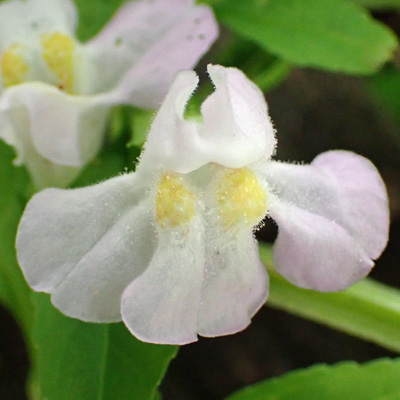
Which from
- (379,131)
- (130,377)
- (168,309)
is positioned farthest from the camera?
(379,131)

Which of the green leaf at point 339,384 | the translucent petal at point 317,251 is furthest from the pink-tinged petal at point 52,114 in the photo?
the green leaf at point 339,384

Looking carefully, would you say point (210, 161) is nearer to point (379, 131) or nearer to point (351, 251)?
point (351, 251)

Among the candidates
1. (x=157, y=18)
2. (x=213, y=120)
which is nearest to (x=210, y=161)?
(x=213, y=120)

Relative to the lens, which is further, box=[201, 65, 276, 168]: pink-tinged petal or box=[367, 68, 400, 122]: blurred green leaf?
box=[367, 68, 400, 122]: blurred green leaf

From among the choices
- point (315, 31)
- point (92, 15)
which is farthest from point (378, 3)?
point (92, 15)

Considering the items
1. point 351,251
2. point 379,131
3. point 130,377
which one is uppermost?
point 351,251

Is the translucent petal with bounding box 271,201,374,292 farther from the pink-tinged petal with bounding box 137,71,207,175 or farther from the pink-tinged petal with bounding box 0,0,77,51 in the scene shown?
the pink-tinged petal with bounding box 0,0,77,51

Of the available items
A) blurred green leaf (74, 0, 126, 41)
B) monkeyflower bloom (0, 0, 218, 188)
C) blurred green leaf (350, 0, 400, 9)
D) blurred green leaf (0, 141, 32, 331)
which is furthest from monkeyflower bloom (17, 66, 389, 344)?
blurred green leaf (350, 0, 400, 9)
